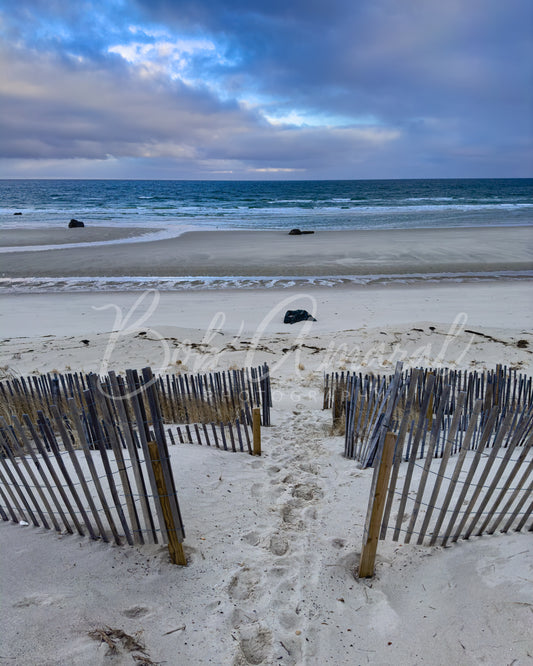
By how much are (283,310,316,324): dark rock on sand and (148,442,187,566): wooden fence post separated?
7.91 m

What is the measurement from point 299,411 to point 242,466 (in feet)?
6.47

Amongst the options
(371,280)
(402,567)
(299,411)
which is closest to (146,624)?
(402,567)

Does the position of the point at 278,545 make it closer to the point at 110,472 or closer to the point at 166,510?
the point at 166,510

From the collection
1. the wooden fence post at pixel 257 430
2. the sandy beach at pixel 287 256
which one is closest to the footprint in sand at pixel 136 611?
the wooden fence post at pixel 257 430

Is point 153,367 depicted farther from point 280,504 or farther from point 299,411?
point 280,504

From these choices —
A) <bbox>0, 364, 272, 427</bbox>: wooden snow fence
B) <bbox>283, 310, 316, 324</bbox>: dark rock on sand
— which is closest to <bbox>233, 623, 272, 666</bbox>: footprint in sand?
<bbox>0, 364, 272, 427</bbox>: wooden snow fence

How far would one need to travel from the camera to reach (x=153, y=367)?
8234 millimetres

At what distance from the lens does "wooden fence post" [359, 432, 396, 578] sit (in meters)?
2.68

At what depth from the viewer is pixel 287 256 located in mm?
19828

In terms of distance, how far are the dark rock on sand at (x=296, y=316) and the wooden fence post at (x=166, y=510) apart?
791 centimetres

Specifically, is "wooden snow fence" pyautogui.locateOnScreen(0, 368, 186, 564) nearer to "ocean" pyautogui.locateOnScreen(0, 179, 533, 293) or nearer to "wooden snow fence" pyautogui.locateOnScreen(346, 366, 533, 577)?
"wooden snow fence" pyautogui.locateOnScreen(346, 366, 533, 577)

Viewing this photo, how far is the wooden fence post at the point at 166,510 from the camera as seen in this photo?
2740 mm

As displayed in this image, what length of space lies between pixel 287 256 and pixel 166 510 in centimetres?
1771

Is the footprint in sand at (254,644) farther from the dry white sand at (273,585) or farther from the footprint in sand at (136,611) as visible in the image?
the footprint in sand at (136,611)
